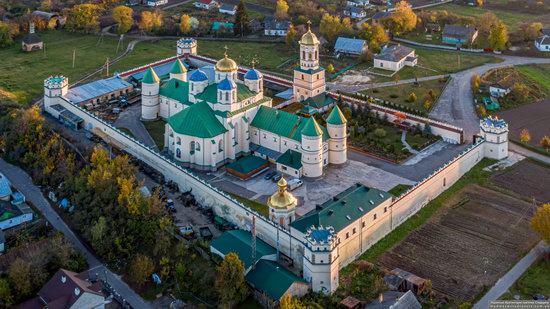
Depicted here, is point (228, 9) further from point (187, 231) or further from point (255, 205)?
point (187, 231)

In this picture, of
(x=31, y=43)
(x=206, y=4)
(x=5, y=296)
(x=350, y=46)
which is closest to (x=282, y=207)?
(x=5, y=296)

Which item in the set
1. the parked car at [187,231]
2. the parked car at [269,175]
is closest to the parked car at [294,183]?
the parked car at [269,175]

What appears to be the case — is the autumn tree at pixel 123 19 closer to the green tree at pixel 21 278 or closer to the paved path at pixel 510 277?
the green tree at pixel 21 278

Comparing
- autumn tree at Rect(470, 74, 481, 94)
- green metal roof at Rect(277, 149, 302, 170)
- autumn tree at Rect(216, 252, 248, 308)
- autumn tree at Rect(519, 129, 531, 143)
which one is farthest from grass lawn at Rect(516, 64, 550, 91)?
autumn tree at Rect(216, 252, 248, 308)

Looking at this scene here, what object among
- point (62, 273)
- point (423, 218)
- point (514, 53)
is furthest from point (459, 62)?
point (62, 273)

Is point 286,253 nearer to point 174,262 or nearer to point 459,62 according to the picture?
point 174,262

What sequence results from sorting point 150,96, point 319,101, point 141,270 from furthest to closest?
point 319,101 < point 150,96 < point 141,270
